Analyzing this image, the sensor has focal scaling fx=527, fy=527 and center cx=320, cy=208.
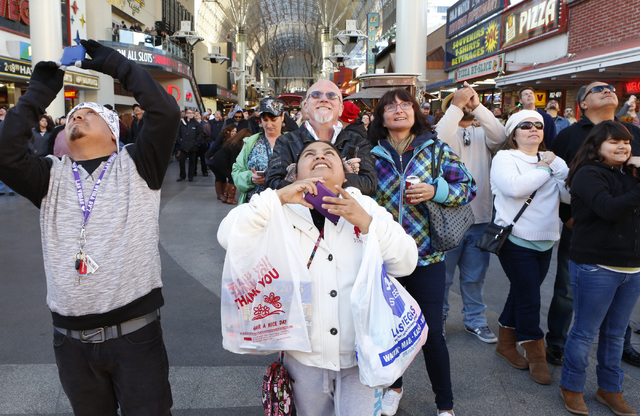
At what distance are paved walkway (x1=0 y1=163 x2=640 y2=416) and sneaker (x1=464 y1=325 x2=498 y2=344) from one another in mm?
63

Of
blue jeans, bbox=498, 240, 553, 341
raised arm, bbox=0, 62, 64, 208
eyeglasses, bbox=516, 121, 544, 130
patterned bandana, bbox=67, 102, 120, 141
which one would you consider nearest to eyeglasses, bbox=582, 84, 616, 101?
eyeglasses, bbox=516, 121, 544, 130

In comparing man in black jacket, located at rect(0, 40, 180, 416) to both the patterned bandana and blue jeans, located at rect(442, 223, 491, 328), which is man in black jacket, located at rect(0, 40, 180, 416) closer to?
the patterned bandana

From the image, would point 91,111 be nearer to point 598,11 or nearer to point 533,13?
point 598,11

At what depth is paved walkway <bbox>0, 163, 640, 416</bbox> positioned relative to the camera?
3400mm

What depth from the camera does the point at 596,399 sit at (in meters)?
3.46

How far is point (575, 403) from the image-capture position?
3.30 m

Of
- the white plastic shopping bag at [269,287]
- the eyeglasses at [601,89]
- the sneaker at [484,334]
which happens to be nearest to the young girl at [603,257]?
the eyeglasses at [601,89]

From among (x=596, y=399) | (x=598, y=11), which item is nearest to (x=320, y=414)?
(x=596, y=399)

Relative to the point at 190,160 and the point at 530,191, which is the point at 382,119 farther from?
the point at 190,160

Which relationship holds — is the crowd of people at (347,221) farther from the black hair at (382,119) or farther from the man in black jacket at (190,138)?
the man in black jacket at (190,138)

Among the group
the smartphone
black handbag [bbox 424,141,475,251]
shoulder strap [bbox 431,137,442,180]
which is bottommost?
black handbag [bbox 424,141,475,251]

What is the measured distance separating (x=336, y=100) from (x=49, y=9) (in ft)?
54.1

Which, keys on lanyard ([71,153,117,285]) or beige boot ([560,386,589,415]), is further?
beige boot ([560,386,589,415])

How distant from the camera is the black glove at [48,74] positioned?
91.5 inches
